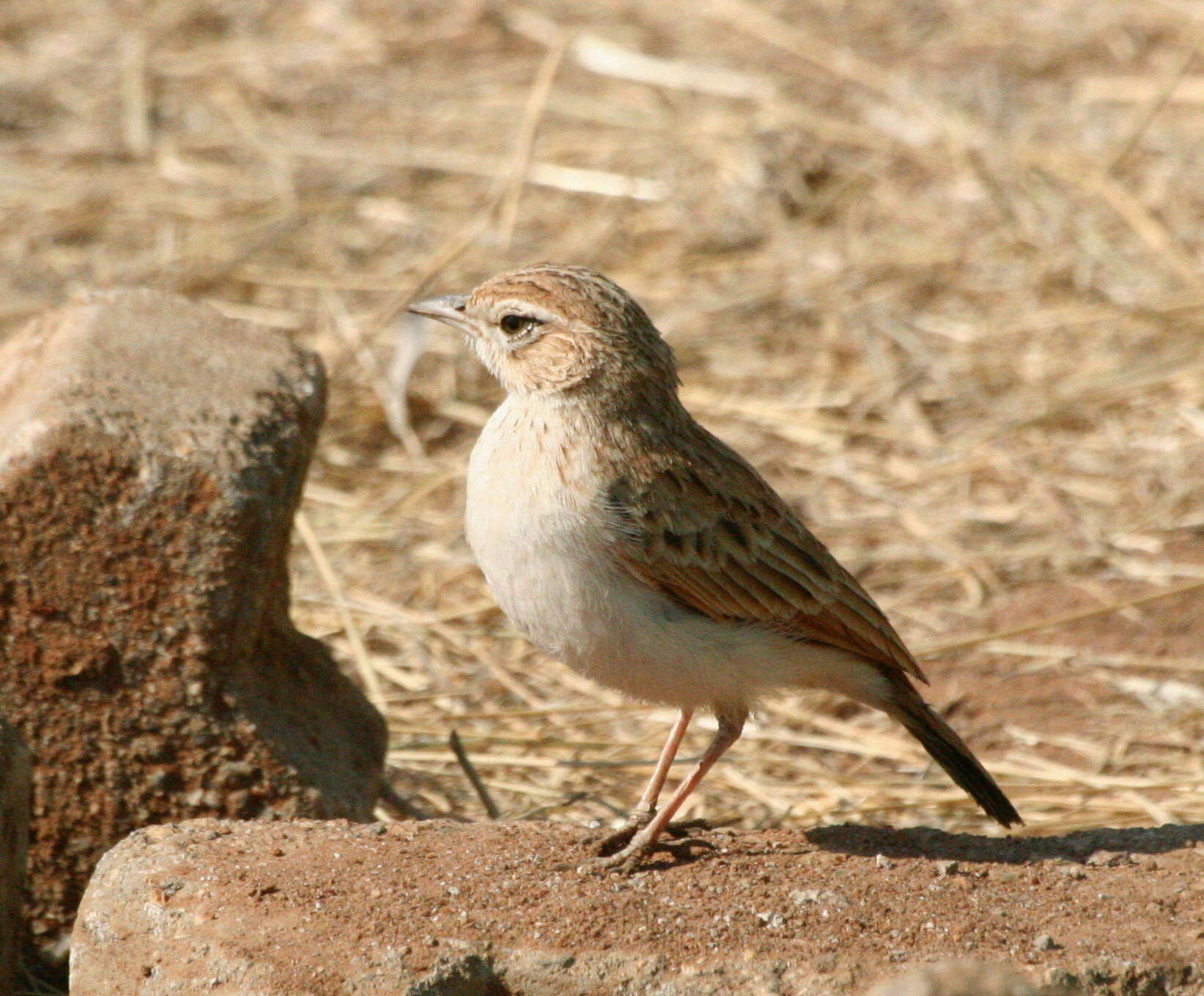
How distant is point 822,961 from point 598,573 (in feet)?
4.14

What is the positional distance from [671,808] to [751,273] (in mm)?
6174

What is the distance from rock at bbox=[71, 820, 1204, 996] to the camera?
13.4ft

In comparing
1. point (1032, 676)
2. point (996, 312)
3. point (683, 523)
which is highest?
point (683, 523)

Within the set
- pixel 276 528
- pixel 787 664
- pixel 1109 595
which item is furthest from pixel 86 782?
pixel 1109 595

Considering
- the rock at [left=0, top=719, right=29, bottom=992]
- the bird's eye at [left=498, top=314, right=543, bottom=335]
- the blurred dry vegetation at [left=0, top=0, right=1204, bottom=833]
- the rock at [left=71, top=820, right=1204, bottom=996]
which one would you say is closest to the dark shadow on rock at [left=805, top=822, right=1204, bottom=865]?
the rock at [left=71, top=820, right=1204, bottom=996]

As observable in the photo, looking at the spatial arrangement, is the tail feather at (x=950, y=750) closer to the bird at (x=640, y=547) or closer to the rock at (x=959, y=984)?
the bird at (x=640, y=547)

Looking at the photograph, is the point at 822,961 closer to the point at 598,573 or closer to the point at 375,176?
the point at 598,573

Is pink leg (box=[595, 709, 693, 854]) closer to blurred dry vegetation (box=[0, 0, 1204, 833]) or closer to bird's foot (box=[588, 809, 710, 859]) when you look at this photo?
bird's foot (box=[588, 809, 710, 859])

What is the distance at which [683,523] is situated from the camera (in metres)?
5.01

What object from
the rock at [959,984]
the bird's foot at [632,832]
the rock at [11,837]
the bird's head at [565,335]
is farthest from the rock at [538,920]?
the bird's head at [565,335]

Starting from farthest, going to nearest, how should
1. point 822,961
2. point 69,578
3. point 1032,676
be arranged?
point 1032,676, point 69,578, point 822,961

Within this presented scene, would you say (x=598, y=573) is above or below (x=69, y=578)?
above

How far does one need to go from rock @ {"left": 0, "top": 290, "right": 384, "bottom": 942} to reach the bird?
0.77 metres

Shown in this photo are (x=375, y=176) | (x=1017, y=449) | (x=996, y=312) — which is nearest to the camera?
(x=1017, y=449)
